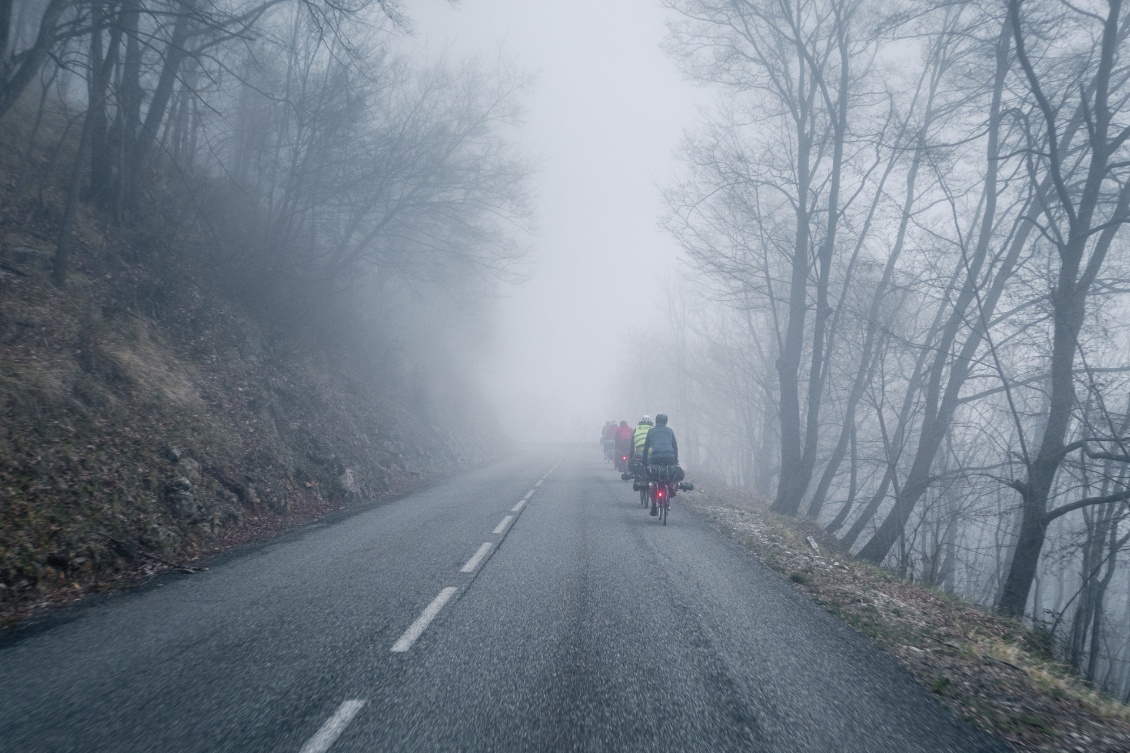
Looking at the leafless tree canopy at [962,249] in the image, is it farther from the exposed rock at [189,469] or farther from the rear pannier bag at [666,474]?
the exposed rock at [189,469]

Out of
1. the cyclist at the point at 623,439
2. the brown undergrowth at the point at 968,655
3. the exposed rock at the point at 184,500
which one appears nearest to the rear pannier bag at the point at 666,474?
the brown undergrowth at the point at 968,655

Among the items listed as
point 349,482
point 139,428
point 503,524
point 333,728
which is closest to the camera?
point 333,728

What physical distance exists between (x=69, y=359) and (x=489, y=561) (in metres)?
6.71

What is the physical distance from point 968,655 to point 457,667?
4246mm

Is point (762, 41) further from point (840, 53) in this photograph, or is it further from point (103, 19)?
point (103, 19)

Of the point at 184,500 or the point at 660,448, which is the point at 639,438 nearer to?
the point at 660,448

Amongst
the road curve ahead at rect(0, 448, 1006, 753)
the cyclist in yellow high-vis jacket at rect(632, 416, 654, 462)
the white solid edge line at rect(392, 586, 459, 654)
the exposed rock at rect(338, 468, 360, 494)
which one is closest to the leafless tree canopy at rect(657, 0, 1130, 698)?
the cyclist in yellow high-vis jacket at rect(632, 416, 654, 462)

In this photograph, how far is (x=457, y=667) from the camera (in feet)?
13.8

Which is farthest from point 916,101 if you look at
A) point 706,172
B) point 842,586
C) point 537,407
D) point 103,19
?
point 537,407

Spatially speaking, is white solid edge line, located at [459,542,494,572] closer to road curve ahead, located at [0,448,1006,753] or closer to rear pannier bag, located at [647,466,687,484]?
road curve ahead, located at [0,448,1006,753]

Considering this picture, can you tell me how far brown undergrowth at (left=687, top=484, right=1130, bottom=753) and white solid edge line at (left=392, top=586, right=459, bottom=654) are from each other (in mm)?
3678

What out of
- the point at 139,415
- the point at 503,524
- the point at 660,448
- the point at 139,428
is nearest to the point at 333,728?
the point at 503,524

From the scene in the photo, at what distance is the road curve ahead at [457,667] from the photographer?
334cm

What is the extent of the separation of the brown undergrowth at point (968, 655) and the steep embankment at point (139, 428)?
23.9 feet
